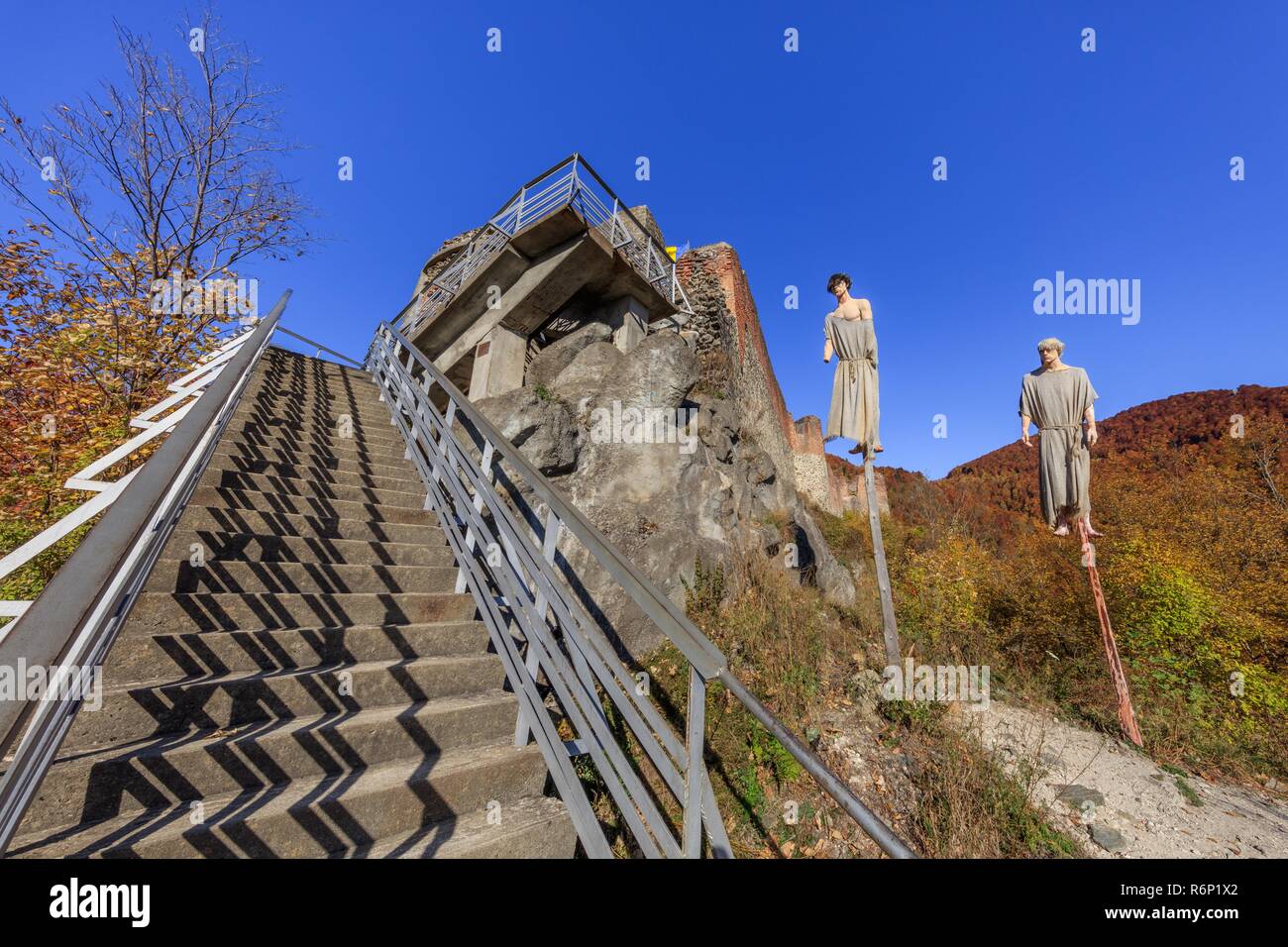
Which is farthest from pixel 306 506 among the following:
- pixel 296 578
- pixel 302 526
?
pixel 296 578

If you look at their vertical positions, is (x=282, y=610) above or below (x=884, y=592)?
above

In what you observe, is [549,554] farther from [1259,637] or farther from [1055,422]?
[1259,637]

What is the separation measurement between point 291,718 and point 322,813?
0.64 meters

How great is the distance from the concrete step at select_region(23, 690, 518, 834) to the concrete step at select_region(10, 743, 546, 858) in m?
0.06

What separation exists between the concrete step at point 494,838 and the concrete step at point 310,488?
2.95m

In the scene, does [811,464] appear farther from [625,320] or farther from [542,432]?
[542,432]

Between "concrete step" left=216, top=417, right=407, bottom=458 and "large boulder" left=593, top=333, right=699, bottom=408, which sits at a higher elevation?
"large boulder" left=593, top=333, right=699, bottom=408

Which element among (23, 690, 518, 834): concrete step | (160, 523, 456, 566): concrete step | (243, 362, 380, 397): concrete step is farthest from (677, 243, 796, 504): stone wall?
(23, 690, 518, 834): concrete step

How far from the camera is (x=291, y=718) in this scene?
2.20m

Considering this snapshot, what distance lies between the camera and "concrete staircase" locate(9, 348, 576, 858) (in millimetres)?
1665

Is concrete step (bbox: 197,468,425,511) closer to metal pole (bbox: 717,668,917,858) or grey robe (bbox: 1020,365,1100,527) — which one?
metal pole (bbox: 717,668,917,858)

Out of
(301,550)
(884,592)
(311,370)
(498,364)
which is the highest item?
(498,364)
